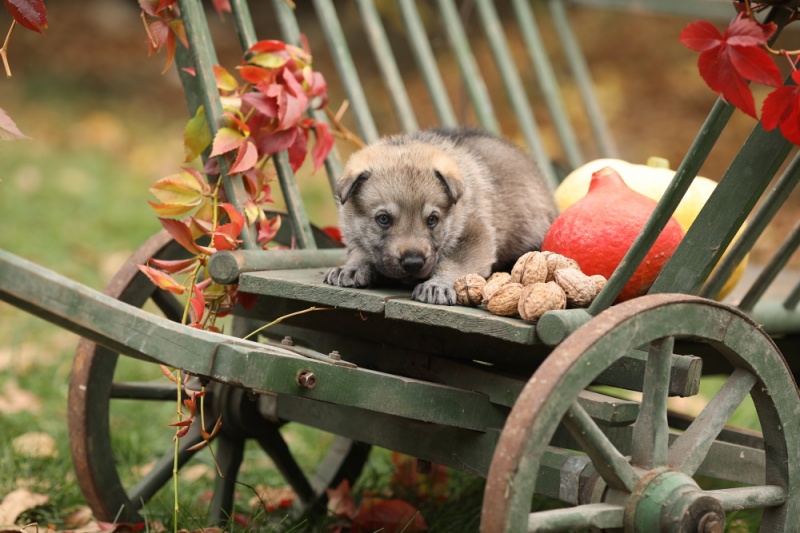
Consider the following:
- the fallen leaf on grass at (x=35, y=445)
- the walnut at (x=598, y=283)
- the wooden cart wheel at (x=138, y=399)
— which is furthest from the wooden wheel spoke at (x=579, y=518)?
the fallen leaf on grass at (x=35, y=445)

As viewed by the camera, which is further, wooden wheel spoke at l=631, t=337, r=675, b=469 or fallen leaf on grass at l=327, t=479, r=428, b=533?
fallen leaf on grass at l=327, t=479, r=428, b=533

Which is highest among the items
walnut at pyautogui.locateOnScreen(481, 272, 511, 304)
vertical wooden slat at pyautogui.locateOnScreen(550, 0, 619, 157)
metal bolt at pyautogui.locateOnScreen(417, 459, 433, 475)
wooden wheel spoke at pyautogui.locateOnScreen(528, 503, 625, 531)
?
vertical wooden slat at pyautogui.locateOnScreen(550, 0, 619, 157)

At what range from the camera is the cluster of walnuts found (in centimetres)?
194

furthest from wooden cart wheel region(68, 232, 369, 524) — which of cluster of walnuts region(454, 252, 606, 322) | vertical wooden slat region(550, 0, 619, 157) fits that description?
vertical wooden slat region(550, 0, 619, 157)

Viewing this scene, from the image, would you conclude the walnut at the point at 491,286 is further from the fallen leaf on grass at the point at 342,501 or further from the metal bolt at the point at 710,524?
the fallen leaf on grass at the point at 342,501

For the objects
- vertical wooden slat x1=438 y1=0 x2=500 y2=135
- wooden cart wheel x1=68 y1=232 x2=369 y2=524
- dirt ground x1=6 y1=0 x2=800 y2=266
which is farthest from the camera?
dirt ground x1=6 y1=0 x2=800 y2=266

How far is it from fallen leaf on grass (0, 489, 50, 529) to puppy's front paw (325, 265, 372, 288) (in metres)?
1.21

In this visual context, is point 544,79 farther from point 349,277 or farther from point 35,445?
point 35,445

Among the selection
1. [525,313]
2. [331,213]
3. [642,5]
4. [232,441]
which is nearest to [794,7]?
[525,313]

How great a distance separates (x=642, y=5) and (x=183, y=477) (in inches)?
104

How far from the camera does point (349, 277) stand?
233 cm

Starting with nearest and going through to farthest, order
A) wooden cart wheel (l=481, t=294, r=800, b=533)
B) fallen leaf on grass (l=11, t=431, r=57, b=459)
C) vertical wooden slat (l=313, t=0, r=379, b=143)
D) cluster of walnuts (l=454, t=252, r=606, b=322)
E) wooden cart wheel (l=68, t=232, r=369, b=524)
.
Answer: wooden cart wheel (l=481, t=294, r=800, b=533) < cluster of walnuts (l=454, t=252, r=606, b=322) < wooden cart wheel (l=68, t=232, r=369, b=524) < vertical wooden slat (l=313, t=0, r=379, b=143) < fallen leaf on grass (l=11, t=431, r=57, b=459)

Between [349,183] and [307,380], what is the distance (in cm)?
70

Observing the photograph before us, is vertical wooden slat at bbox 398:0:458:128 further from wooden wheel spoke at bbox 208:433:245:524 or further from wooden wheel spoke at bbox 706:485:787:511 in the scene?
wooden wheel spoke at bbox 706:485:787:511
